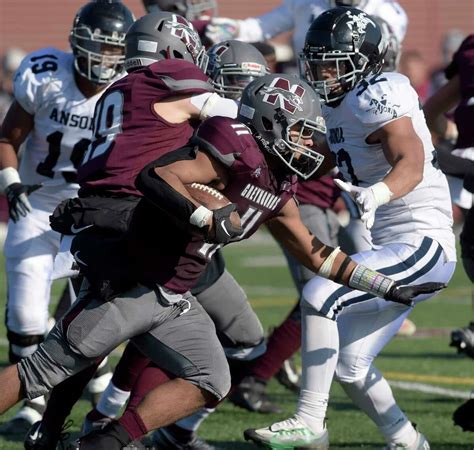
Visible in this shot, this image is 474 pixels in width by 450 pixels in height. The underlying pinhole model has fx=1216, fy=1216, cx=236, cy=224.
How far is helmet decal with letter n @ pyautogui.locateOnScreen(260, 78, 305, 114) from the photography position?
442cm

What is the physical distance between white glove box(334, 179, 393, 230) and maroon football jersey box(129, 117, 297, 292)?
254mm

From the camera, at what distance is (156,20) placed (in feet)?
16.9

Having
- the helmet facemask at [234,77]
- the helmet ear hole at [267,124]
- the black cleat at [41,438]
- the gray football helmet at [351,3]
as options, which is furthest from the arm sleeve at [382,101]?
the gray football helmet at [351,3]

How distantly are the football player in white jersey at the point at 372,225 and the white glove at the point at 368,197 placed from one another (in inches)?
2.0

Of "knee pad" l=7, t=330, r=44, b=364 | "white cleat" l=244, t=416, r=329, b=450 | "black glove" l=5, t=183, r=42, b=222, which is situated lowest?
"knee pad" l=7, t=330, r=44, b=364

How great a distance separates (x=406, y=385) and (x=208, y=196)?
117 inches

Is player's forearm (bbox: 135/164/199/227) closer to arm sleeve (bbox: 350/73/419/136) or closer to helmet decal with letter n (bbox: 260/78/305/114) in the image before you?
helmet decal with letter n (bbox: 260/78/305/114)

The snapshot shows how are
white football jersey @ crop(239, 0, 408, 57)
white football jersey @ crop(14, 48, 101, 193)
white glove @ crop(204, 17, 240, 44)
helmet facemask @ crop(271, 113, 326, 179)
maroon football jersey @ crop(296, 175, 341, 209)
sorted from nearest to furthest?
helmet facemask @ crop(271, 113, 326, 179) → white football jersey @ crop(14, 48, 101, 193) → maroon football jersey @ crop(296, 175, 341, 209) → white glove @ crop(204, 17, 240, 44) → white football jersey @ crop(239, 0, 408, 57)

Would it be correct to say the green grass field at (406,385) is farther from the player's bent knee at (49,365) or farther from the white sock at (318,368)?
the player's bent knee at (49,365)

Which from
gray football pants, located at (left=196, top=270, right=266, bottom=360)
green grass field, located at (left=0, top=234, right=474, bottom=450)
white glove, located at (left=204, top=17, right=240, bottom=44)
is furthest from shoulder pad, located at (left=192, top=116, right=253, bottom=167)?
white glove, located at (left=204, top=17, right=240, bottom=44)

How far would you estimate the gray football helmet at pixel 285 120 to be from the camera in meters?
4.40

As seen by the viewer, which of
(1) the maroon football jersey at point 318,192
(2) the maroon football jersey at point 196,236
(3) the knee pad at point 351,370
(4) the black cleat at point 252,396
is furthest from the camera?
(1) the maroon football jersey at point 318,192

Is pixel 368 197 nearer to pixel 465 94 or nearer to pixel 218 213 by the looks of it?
pixel 218 213

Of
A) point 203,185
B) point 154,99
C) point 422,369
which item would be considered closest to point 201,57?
point 154,99
